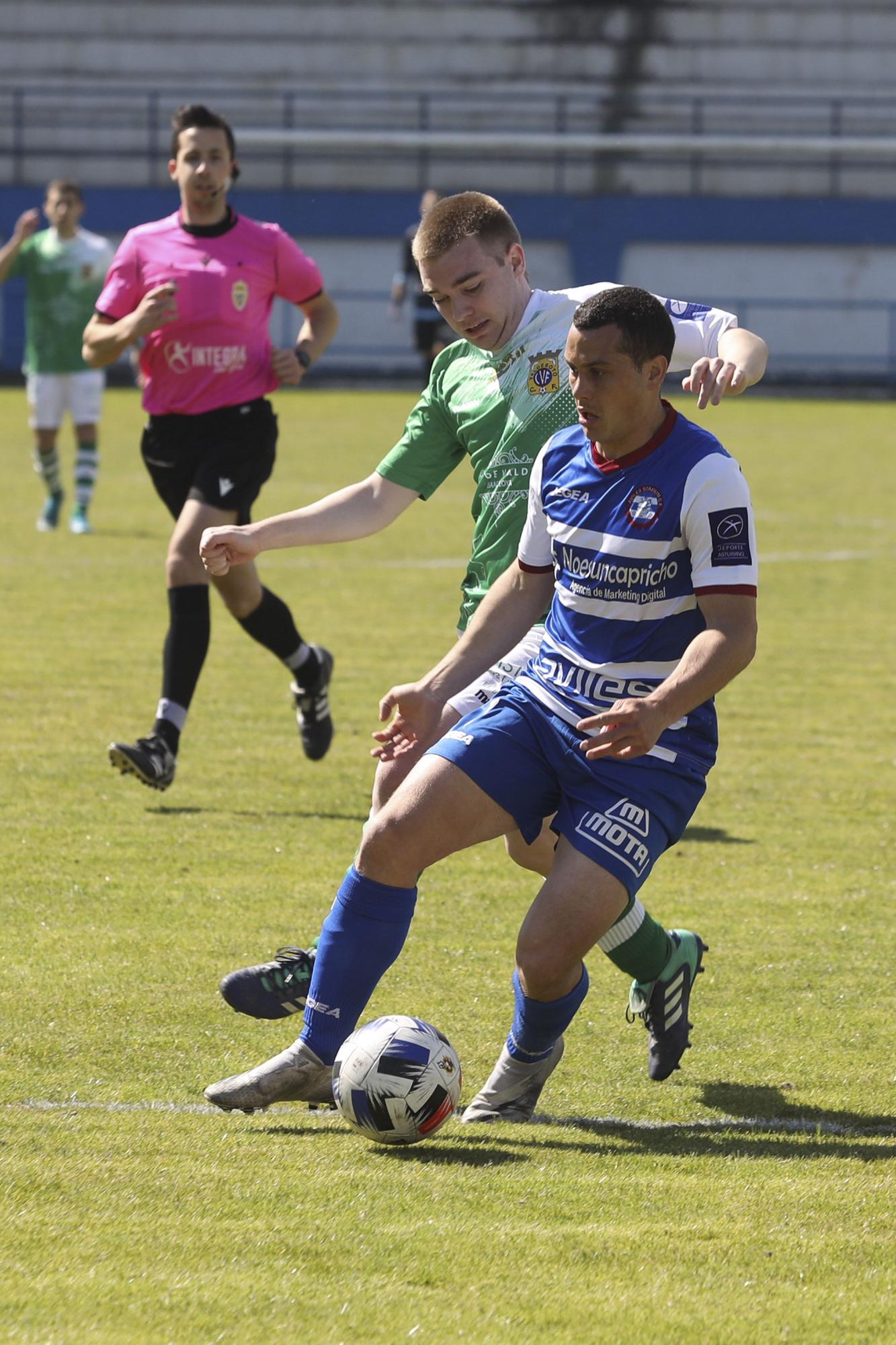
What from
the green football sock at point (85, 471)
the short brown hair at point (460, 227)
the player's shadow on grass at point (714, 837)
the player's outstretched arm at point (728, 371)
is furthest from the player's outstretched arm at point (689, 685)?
the green football sock at point (85, 471)

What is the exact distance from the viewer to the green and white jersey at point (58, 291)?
14.2m

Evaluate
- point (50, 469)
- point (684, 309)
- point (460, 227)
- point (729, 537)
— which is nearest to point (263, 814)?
point (684, 309)

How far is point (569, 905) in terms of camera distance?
360 cm

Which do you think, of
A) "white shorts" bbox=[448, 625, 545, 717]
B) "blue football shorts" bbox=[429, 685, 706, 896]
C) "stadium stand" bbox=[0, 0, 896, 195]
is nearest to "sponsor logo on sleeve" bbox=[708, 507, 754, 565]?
"blue football shorts" bbox=[429, 685, 706, 896]

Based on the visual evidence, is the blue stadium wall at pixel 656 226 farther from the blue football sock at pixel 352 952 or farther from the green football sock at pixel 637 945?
the blue football sock at pixel 352 952

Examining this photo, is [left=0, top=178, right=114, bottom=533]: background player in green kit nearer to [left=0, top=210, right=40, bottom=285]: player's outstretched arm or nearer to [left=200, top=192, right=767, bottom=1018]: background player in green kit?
[left=0, top=210, right=40, bottom=285]: player's outstretched arm

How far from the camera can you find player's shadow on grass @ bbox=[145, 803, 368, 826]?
6.31 m

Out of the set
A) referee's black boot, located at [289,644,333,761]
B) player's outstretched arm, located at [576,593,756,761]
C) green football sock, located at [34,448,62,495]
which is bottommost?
green football sock, located at [34,448,62,495]

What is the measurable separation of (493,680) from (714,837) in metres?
2.30

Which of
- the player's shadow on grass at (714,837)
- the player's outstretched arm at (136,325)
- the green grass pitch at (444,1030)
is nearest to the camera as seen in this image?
the green grass pitch at (444,1030)

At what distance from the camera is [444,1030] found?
4.31 m

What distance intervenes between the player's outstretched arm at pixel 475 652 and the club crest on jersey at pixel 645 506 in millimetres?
355

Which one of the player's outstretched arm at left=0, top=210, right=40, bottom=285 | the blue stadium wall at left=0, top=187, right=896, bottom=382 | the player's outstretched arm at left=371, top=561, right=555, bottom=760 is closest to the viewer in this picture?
the player's outstretched arm at left=371, top=561, right=555, bottom=760

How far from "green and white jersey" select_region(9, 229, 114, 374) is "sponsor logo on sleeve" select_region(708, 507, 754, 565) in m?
11.2
